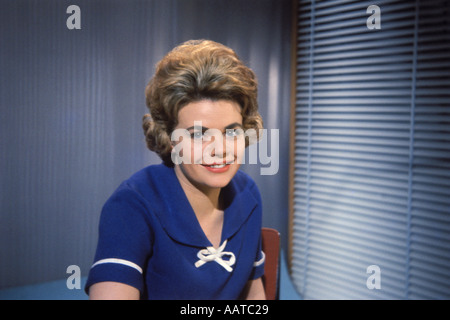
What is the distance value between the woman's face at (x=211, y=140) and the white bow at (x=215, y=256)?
0.18 meters

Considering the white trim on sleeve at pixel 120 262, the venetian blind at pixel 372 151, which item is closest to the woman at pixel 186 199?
the white trim on sleeve at pixel 120 262

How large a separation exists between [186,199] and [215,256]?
16 cm

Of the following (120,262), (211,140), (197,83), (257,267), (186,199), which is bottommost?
(257,267)

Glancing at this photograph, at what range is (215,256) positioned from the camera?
1021 millimetres

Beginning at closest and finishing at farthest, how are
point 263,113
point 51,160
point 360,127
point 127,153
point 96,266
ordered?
1. point 96,266
2. point 51,160
3. point 127,153
4. point 360,127
5. point 263,113

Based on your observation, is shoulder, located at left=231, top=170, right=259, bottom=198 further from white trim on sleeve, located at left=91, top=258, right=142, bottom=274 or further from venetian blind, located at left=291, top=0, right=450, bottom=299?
venetian blind, located at left=291, top=0, right=450, bottom=299

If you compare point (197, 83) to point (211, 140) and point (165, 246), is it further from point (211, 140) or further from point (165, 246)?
point (165, 246)

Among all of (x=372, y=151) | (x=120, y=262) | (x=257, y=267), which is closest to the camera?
(x=120, y=262)

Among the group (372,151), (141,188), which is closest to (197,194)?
(141,188)

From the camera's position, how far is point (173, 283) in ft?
3.22

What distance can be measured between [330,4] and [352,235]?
1229 millimetres

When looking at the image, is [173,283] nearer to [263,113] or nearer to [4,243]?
[4,243]

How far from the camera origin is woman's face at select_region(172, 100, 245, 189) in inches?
35.7

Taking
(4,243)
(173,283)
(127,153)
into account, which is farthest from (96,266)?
(127,153)
